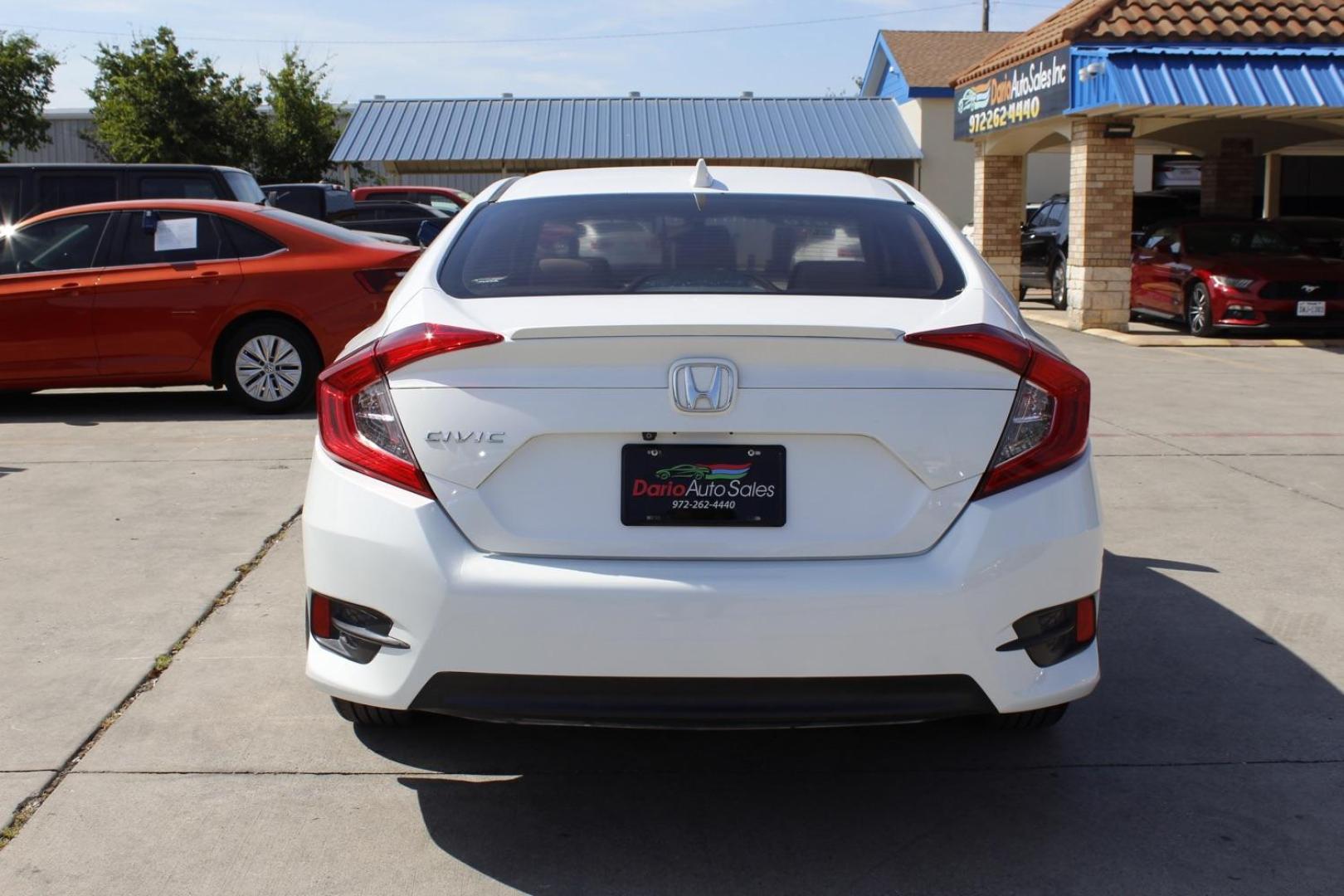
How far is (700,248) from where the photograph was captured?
4.05m

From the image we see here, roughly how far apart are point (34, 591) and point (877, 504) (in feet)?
12.8

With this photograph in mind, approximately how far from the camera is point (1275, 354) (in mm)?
14766

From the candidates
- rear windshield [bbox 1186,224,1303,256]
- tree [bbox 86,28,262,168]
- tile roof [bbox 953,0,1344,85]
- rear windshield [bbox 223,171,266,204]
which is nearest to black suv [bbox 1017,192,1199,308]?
rear windshield [bbox 1186,224,1303,256]

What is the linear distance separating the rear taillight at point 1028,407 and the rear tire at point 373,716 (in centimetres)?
168

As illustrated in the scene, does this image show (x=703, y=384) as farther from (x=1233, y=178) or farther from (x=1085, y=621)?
(x=1233, y=178)

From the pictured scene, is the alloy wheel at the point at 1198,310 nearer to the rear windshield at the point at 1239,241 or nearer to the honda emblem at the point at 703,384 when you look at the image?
the rear windshield at the point at 1239,241

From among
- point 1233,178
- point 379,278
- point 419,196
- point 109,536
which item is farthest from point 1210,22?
point 419,196

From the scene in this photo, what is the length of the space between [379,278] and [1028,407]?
305 inches

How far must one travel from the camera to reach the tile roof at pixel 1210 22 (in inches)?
620

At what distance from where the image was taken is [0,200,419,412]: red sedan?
1009cm

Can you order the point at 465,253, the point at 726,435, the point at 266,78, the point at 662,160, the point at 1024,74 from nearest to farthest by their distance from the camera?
the point at 726,435
the point at 465,253
the point at 1024,74
the point at 662,160
the point at 266,78

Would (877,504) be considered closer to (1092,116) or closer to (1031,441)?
(1031,441)

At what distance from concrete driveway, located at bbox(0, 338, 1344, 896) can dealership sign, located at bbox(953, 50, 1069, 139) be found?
Answer: 1183 cm

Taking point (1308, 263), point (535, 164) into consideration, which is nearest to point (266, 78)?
point (535, 164)
